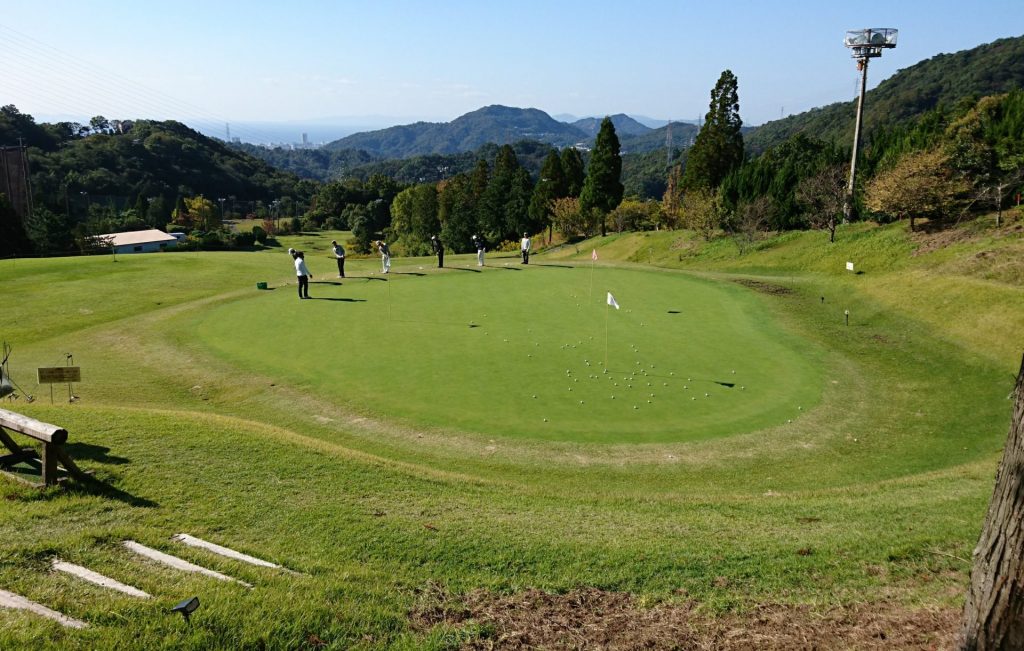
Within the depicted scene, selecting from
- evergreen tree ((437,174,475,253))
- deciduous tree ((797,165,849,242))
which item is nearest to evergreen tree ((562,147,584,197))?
evergreen tree ((437,174,475,253))

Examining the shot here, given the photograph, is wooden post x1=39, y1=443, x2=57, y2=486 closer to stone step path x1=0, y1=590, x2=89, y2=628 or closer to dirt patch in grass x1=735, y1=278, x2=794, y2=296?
stone step path x1=0, y1=590, x2=89, y2=628

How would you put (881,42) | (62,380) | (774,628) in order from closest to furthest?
(774,628) → (62,380) → (881,42)

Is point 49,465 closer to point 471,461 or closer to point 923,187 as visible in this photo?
point 471,461

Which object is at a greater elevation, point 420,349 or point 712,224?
point 712,224

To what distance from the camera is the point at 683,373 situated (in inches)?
639

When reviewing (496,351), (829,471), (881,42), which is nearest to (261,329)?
(496,351)

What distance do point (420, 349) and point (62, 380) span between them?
8.46m

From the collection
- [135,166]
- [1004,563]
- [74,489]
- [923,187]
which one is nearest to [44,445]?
[74,489]

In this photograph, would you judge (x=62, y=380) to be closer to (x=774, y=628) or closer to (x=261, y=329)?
(x=261, y=329)

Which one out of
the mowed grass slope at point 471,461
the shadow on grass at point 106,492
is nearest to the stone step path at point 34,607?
the mowed grass slope at point 471,461

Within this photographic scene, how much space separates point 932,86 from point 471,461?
496 ft

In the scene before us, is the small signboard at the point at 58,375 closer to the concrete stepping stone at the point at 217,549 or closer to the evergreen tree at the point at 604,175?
the concrete stepping stone at the point at 217,549

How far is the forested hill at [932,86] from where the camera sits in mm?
116794

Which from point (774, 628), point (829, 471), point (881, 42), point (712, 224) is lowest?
point (829, 471)
